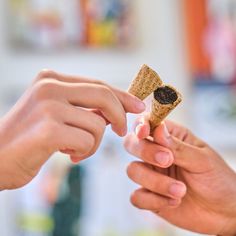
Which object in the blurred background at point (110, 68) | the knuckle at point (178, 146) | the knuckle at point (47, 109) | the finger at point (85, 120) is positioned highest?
the knuckle at point (47, 109)

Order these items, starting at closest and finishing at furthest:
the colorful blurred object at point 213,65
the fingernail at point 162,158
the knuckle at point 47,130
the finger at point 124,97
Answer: the knuckle at point 47,130, the finger at point 124,97, the fingernail at point 162,158, the colorful blurred object at point 213,65

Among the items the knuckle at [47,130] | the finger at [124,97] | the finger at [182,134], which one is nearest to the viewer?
the knuckle at [47,130]

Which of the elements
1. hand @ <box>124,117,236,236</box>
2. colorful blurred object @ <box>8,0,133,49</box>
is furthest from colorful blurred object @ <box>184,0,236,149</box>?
hand @ <box>124,117,236,236</box>

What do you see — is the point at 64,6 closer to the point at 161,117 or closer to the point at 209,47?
the point at 209,47

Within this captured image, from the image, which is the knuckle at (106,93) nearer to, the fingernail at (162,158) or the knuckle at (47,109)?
the knuckle at (47,109)

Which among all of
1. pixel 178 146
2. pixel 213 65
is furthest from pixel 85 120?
pixel 213 65

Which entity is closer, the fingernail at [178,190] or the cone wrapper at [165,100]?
the cone wrapper at [165,100]

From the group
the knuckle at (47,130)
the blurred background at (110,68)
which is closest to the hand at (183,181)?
the knuckle at (47,130)

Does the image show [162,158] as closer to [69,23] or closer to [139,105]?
[139,105]

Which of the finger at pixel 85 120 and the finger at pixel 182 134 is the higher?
the finger at pixel 85 120
